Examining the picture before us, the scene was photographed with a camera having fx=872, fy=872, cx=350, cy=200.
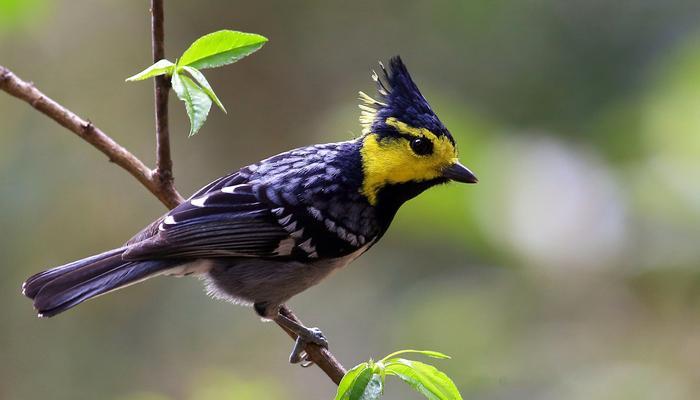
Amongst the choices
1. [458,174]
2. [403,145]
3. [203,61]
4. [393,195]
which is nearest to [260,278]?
[393,195]

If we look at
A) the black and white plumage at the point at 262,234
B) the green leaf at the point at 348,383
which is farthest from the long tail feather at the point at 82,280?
the green leaf at the point at 348,383

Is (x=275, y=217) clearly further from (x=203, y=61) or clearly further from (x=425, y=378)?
(x=425, y=378)

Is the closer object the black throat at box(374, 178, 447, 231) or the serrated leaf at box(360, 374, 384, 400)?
the serrated leaf at box(360, 374, 384, 400)

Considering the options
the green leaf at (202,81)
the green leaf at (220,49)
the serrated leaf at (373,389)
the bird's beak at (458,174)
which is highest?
the green leaf at (220,49)

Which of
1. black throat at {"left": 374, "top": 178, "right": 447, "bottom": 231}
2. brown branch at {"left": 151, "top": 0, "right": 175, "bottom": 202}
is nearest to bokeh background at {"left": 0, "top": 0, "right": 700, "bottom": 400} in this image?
black throat at {"left": 374, "top": 178, "right": 447, "bottom": 231}

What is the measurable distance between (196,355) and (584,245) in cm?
295

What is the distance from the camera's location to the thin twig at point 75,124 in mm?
2686

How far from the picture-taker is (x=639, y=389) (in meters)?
3.38

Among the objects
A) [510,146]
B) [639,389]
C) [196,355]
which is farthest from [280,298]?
[196,355]

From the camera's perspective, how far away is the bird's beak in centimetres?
316

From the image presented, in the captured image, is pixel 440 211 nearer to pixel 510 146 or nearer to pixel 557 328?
pixel 510 146

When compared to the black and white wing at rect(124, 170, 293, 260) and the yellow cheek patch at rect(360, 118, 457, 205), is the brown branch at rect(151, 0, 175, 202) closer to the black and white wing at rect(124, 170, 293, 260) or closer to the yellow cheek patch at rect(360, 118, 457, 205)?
the black and white wing at rect(124, 170, 293, 260)

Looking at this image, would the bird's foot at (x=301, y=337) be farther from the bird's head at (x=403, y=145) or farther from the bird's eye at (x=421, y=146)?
the bird's eye at (x=421, y=146)

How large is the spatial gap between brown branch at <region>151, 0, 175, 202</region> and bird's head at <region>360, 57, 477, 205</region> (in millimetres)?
743
